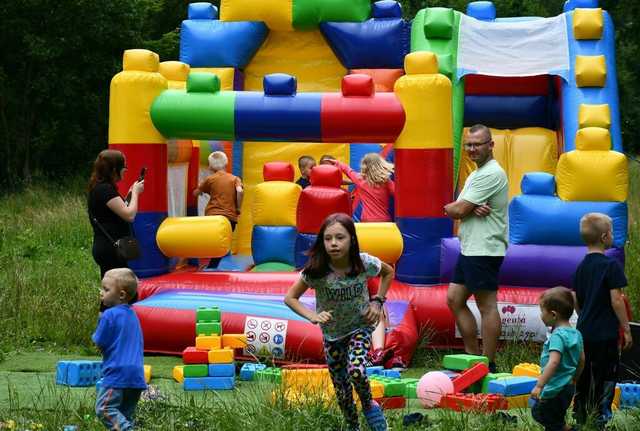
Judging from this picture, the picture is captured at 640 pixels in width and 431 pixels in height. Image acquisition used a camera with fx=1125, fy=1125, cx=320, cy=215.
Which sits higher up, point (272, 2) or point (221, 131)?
point (272, 2)

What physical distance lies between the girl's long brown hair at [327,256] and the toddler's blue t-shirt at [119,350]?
797mm

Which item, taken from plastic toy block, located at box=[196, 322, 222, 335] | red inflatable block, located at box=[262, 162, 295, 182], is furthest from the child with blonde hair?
plastic toy block, located at box=[196, 322, 222, 335]

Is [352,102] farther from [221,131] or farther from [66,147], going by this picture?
[66,147]

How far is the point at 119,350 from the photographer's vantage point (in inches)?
186

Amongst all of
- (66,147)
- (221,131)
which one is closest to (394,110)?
(221,131)

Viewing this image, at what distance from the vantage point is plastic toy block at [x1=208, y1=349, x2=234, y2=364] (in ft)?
20.9

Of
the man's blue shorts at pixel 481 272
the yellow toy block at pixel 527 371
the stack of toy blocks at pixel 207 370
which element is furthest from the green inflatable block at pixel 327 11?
the yellow toy block at pixel 527 371

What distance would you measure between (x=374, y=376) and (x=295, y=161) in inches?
177

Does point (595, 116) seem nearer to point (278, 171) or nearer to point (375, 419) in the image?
point (278, 171)

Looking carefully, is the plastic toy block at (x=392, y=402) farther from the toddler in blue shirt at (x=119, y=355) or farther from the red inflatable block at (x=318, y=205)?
the red inflatable block at (x=318, y=205)

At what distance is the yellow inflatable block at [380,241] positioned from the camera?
7.58m

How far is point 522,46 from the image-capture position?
9953 mm

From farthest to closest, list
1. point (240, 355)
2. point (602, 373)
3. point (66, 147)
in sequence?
point (66, 147) → point (240, 355) → point (602, 373)

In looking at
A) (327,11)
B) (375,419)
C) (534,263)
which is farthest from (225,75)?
(375,419)
